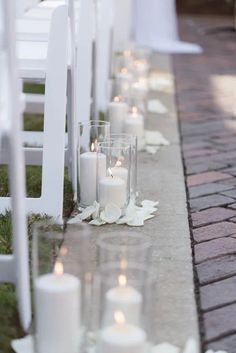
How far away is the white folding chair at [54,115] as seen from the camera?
→ 107 inches

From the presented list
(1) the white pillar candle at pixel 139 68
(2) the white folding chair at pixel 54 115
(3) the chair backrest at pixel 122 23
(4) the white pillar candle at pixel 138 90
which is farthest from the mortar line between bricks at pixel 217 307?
(3) the chair backrest at pixel 122 23

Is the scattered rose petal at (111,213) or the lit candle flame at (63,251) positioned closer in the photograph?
the lit candle flame at (63,251)

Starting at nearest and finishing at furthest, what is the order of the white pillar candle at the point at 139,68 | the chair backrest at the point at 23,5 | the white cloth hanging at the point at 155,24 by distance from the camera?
the chair backrest at the point at 23,5, the white pillar candle at the point at 139,68, the white cloth hanging at the point at 155,24

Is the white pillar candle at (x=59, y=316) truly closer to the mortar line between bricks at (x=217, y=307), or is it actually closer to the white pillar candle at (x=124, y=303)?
the white pillar candle at (x=124, y=303)

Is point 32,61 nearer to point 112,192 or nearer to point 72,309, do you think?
point 112,192

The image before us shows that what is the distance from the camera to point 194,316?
84.3 inches

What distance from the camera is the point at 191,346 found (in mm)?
1931

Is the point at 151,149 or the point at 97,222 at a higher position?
the point at 151,149

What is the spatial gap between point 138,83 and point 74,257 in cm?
291

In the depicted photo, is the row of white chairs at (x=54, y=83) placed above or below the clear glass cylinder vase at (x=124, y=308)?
above

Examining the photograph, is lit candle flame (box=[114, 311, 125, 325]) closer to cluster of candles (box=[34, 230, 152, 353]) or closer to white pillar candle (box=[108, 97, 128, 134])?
cluster of candles (box=[34, 230, 152, 353])

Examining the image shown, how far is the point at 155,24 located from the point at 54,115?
197 inches

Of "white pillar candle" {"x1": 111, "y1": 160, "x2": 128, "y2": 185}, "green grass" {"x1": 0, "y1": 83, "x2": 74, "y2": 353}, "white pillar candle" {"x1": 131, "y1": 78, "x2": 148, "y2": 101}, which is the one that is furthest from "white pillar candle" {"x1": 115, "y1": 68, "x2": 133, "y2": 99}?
"white pillar candle" {"x1": 111, "y1": 160, "x2": 128, "y2": 185}

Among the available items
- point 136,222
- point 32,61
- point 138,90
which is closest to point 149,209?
point 136,222
